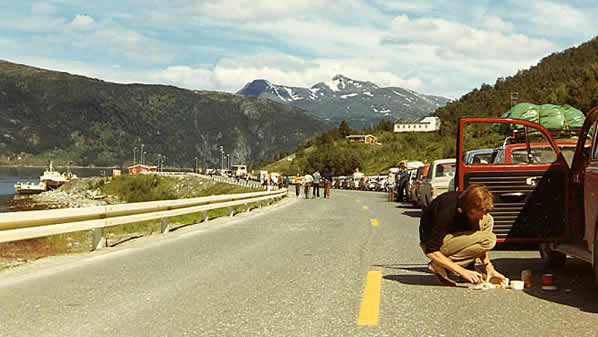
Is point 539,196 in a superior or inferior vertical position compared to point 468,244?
superior

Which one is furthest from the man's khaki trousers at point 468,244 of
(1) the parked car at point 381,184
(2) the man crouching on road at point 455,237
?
(1) the parked car at point 381,184

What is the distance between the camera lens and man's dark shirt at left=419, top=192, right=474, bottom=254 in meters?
6.35

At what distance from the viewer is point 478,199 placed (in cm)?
603

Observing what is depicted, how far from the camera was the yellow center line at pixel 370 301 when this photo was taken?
518 centimetres

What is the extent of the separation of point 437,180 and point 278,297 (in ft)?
42.2

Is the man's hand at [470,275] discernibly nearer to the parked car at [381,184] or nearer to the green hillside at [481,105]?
the parked car at [381,184]

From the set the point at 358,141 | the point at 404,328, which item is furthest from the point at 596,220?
the point at 358,141

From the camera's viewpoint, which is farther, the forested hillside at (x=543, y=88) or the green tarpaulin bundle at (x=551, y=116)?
the forested hillside at (x=543, y=88)

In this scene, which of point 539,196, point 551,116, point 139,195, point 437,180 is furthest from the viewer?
point 139,195

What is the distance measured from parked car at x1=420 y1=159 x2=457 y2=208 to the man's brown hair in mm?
11692

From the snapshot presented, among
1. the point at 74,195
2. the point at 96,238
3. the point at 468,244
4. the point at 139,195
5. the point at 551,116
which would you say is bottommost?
the point at 74,195

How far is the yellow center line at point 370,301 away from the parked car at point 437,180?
10.9m

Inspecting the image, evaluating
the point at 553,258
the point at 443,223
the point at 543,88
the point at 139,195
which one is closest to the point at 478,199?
the point at 443,223

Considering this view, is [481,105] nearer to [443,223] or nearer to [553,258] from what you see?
[553,258]
